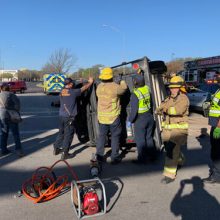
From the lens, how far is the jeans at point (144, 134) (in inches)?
245

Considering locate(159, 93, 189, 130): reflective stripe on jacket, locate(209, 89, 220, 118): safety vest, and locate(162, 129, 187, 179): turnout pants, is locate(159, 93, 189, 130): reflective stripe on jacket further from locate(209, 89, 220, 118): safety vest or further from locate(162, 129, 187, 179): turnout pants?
locate(209, 89, 220, 118): safety vest

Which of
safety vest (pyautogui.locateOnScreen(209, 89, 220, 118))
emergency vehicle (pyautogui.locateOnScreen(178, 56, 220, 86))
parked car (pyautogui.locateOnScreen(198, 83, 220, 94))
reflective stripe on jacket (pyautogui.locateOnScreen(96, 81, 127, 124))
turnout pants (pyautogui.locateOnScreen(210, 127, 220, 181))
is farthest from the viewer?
emergency vehicle (pyautogui.locateOnScreen(178, 56, 220, 86))

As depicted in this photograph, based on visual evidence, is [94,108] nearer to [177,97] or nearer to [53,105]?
[177,97]

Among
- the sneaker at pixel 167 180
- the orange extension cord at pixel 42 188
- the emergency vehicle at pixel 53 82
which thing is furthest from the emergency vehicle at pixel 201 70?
the orange extension cord at pixel 42 188

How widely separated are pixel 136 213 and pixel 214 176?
181 cm

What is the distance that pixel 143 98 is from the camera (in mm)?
6145

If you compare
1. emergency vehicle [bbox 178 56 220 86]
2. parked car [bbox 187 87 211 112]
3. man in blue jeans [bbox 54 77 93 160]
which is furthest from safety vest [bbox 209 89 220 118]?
emergency vehicle [bbox 178 56 220 86]

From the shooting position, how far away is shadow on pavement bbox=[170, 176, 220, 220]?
166 inches

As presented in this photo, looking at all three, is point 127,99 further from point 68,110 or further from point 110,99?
point 68,110

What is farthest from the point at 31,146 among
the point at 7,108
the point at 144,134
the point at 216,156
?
the point at 216,156

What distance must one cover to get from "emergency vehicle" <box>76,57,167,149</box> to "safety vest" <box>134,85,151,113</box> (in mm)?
275

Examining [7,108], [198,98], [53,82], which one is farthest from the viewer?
[53,82]

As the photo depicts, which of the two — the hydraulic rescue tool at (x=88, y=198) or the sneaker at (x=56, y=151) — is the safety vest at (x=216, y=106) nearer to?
the hydraulic rescue tool at (x=88, y=198)

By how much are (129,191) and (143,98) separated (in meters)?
1.86
